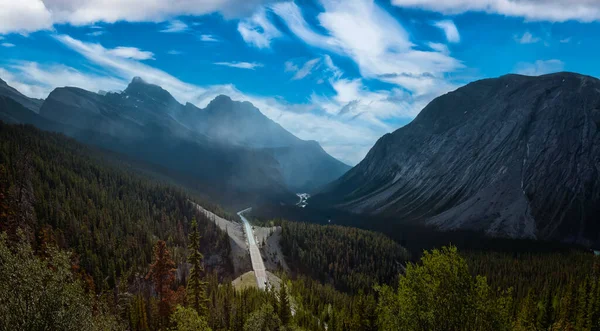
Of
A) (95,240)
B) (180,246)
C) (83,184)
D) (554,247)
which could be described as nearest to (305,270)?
(180,246)

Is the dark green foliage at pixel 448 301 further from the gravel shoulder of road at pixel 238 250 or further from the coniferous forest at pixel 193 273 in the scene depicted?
the gravel shoulder of road at pixel 238 250

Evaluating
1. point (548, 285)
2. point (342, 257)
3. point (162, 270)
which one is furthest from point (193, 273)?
point (548, 285)

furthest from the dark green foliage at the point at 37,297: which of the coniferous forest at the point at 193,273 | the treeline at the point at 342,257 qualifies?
the treeline at the point at 342,257

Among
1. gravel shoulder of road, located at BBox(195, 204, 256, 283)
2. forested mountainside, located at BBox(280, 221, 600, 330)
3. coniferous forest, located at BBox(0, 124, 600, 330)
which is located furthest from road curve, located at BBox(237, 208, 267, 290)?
forested mountainside, located at BBox(280, 221, 600, 330)

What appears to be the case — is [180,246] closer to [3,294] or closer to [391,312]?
[3,294]

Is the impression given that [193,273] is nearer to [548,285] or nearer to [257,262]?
[257,262]

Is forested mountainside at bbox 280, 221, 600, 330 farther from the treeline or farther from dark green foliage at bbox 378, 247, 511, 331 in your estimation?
the treeline
